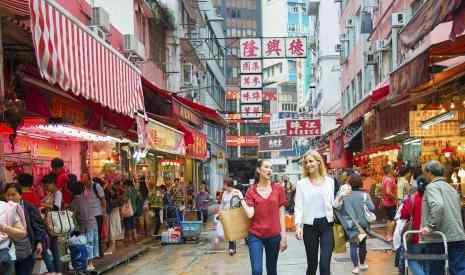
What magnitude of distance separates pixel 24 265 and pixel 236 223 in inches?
112

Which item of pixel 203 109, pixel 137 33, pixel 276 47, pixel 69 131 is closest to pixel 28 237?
pixel 69 131

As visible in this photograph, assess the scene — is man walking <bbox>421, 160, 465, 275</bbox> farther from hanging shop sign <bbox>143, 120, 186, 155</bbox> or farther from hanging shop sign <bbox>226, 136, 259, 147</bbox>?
hanging shop sign <bbox>226, 136, 259, 147</bbox>

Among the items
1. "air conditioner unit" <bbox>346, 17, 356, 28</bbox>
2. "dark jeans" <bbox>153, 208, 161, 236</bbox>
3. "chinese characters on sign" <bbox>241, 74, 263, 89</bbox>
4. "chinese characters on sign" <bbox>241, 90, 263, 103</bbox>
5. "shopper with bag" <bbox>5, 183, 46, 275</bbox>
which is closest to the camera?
"shopper with bag" <bbox>5, 183, 46, 275</bbox>

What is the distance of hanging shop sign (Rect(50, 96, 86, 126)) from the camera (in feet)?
43.1

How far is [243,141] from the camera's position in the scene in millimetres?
97312

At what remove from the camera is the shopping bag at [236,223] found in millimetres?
8719

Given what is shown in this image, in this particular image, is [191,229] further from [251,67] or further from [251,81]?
[251,81]

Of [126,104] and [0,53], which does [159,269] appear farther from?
[0,53]

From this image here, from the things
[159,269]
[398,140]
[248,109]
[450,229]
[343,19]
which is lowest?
[159,269]

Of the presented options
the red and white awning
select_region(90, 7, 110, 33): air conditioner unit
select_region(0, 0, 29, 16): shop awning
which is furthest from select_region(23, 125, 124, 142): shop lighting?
select_region(0, 0, 29, 16): shop awning

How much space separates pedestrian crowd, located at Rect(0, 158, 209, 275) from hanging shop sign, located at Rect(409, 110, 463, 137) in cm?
692

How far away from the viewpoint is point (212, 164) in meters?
58.0

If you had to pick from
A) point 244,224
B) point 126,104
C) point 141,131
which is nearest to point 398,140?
point 141,131

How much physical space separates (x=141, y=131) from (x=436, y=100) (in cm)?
644
